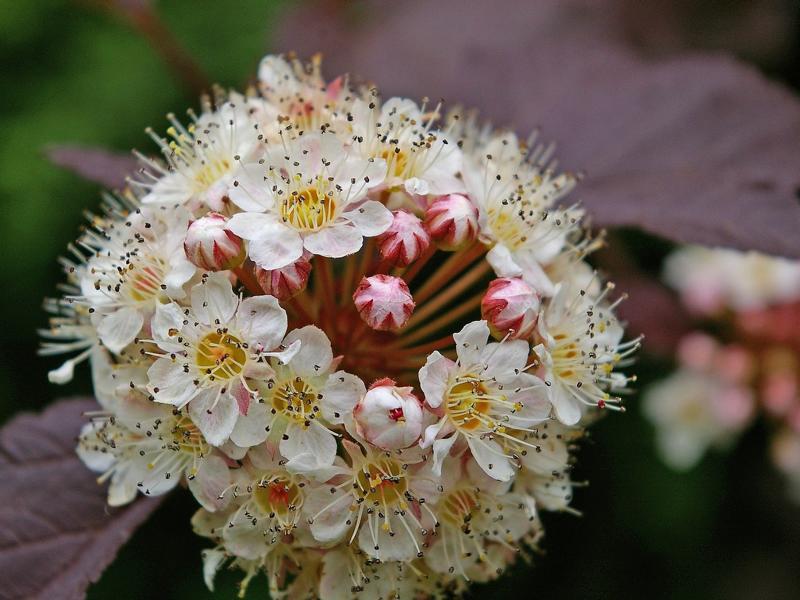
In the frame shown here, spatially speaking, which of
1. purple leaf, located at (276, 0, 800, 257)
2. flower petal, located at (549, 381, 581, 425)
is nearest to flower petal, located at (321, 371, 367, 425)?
flower petal, located at (549, 381, 581, 425)

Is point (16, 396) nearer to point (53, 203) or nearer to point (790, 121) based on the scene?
point (53, 203)

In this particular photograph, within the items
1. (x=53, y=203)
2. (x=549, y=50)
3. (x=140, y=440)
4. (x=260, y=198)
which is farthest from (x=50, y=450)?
(x=549, y=50)

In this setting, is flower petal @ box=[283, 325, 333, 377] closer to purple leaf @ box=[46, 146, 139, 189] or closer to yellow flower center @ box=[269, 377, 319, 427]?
yellow flower center @ box=[269, 377, 319, 427]

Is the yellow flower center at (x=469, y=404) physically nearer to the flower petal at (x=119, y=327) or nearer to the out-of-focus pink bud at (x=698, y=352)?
the flower petal at (x=119, y=327)

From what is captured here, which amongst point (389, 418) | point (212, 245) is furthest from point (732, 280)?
point (212, 245)

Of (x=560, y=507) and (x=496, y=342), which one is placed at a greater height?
(x=496, y=342)

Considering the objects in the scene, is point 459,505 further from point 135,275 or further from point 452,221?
point 135,275
